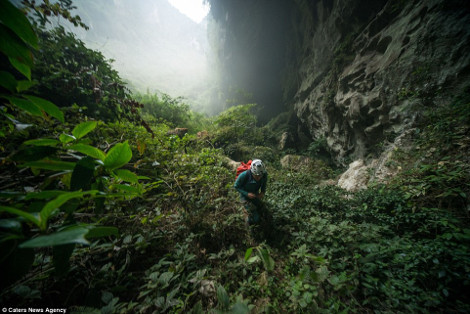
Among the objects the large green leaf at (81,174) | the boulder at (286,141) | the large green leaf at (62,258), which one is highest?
the boulder at (286,141)

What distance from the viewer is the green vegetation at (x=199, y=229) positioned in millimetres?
599

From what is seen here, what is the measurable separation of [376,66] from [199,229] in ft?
20.2

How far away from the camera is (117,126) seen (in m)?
2.55

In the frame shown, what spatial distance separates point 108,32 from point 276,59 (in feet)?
125

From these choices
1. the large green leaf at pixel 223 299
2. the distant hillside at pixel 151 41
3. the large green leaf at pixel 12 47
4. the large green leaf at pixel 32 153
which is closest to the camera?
the large green leaf at pixel 12 47

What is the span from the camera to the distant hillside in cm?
2730

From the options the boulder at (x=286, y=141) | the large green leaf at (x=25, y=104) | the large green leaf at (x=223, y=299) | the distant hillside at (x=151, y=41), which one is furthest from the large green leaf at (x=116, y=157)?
the distant hillside at (x=151, y=41)

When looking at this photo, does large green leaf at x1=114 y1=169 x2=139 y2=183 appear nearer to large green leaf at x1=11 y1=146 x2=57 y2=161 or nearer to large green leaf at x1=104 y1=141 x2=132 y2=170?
large green leaf at x1=104 y1=141 x2=132 y2=170

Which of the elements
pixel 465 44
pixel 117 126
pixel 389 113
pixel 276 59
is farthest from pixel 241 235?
pixel 276 59

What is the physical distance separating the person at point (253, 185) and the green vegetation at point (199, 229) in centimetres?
23

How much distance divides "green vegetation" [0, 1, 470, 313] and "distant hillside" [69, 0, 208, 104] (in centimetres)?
2582

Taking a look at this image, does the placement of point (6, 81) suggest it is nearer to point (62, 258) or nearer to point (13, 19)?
point (13, 19)

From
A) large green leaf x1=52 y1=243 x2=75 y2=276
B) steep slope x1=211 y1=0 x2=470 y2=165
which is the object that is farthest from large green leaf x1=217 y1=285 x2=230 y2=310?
steep slope x1=211 y1=0 x2=470 y2=165

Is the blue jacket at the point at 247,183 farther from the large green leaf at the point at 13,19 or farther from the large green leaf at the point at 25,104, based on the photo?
the large green leaf at the point at 13,19
